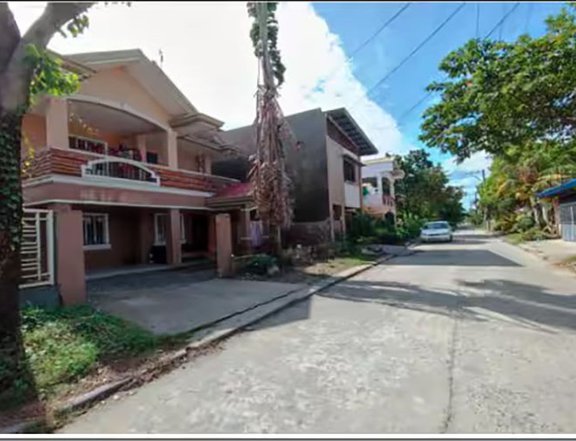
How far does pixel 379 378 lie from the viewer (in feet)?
15.1

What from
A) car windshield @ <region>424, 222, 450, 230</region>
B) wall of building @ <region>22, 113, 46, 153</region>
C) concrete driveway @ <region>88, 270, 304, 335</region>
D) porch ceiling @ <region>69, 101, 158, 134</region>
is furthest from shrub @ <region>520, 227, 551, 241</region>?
wall of building @ <region>22, 113, 46, 153</region>

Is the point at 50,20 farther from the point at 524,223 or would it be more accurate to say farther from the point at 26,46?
the point at 524,223

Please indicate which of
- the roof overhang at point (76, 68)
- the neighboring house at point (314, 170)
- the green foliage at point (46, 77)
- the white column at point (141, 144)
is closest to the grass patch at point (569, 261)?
the neighboring house at point (314, 170)

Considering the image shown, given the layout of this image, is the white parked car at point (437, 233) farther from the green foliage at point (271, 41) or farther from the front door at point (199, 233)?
the green foliage at point (271, 41)

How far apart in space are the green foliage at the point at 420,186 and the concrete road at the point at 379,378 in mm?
45206

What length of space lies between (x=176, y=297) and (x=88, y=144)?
910 centimetres

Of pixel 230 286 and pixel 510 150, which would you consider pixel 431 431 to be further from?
pixel 510 150

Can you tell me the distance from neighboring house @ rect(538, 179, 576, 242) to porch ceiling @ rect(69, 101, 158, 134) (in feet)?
67.1

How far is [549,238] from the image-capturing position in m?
27.6

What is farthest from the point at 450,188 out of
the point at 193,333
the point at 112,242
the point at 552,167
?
the point at 193,333

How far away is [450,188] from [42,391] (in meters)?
56.2

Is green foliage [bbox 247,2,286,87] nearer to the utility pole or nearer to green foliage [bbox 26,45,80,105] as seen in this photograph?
the utility pole

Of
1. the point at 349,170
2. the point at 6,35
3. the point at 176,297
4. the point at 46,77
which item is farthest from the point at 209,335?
the point at 349,170

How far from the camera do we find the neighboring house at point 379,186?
3753 cm
